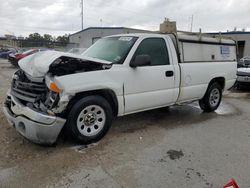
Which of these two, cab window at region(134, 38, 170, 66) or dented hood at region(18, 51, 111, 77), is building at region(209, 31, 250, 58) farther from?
dented hood at region(18, 51, 111, 77)

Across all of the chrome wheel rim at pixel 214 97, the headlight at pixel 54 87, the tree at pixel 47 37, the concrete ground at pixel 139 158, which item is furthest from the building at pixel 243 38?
the tree at pixel 47 37

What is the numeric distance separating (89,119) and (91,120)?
0.05 metres

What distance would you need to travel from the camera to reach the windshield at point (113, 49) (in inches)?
166

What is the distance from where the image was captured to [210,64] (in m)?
5.65

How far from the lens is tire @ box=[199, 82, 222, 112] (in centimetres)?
590

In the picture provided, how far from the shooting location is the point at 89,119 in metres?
3.84

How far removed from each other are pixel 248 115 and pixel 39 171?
17.2ft

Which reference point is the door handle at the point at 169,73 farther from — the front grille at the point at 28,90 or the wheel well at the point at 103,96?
the front grille at the point at 28,90

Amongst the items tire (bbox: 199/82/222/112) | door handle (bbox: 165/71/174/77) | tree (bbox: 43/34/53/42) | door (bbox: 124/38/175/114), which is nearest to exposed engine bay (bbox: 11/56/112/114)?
door (bbox: 124/38/175/114)

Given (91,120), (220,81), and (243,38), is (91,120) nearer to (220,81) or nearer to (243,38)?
(220,81)

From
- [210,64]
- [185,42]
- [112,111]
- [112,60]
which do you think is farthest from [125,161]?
[210,64]

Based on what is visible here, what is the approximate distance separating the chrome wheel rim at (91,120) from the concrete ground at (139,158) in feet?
0.82

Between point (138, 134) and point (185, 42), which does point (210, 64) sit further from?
point (138, 134)

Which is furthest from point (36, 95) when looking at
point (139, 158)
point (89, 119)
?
point (139, 158)
